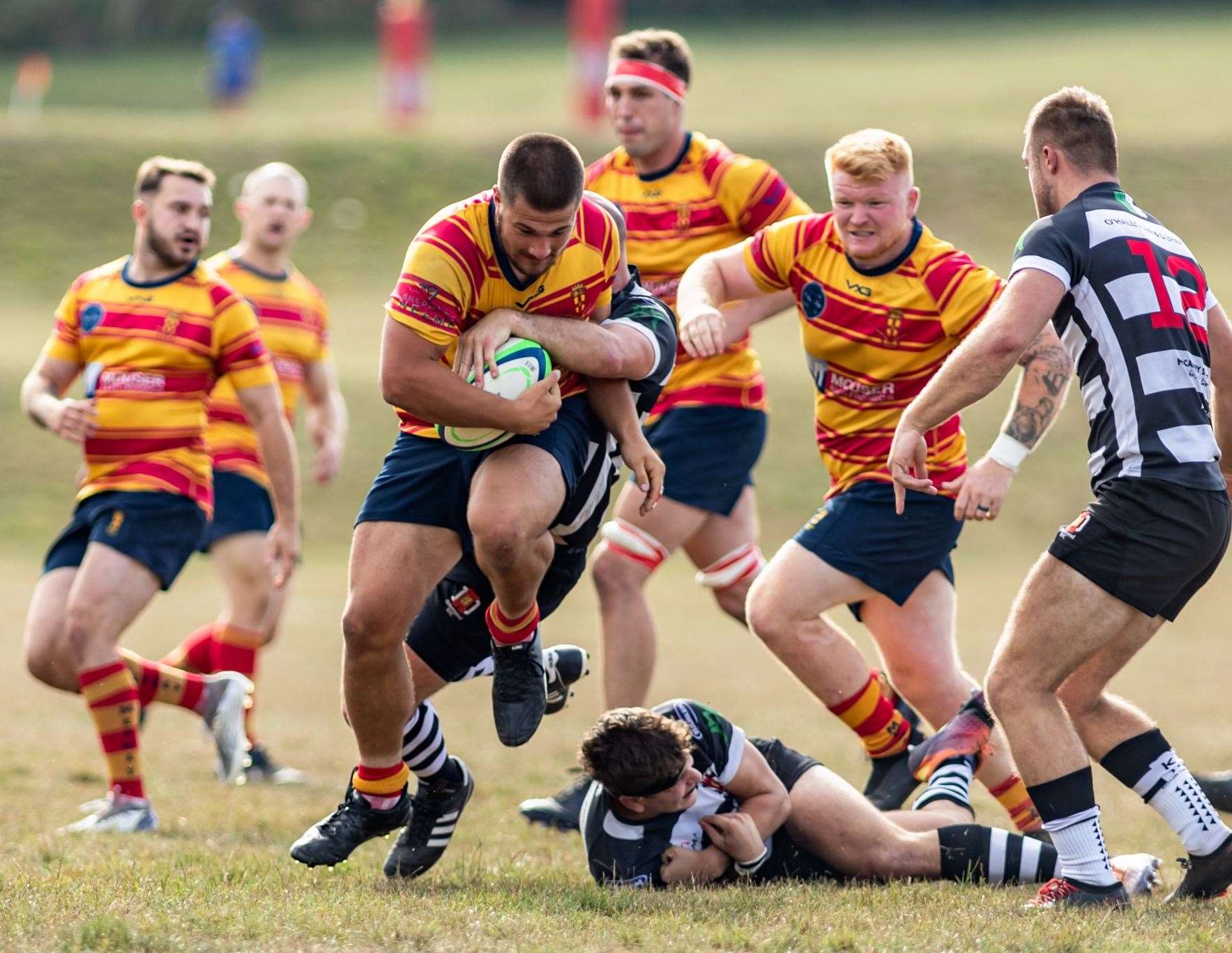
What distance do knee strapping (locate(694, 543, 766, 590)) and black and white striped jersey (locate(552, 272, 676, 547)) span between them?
6.43ft

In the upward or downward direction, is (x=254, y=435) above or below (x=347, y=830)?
above

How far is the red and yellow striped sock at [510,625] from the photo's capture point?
5.70m

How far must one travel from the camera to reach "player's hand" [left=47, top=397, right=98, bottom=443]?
23.9 ft

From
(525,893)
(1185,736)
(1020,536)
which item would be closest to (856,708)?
(525,893)

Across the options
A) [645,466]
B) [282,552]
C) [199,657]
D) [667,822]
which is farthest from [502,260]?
[199,657]

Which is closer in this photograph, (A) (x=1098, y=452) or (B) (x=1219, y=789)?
(A) (x=1098, y=452)

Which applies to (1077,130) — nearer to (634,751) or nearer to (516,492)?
(516,492)

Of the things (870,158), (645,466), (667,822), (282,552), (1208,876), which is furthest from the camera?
(282,552)

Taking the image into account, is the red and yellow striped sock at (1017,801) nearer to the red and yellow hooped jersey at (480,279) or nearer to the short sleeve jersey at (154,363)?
the red and yellow hooped jersey at (480,279)

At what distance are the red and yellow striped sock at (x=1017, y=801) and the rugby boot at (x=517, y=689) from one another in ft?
6.72

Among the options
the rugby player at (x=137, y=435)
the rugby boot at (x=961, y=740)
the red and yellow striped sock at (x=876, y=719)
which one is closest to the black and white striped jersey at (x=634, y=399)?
the red and yellow striped sock at (x=876, y=719)

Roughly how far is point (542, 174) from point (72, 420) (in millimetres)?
3074

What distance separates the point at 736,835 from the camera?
5641 millimetres

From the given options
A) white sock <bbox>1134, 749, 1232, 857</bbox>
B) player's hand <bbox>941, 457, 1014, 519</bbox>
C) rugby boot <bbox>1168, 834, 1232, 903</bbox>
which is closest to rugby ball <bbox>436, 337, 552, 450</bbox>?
player's hand <bbox>941, 457, 1014, 519</bbox>
